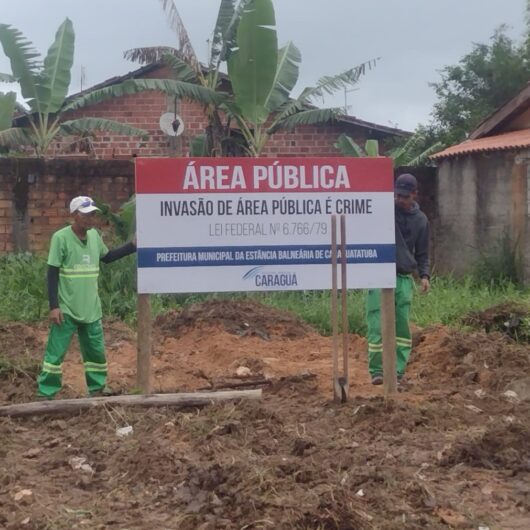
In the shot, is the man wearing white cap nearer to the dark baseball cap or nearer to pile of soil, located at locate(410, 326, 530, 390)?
the dark baseball cap

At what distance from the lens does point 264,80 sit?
13.6 meters

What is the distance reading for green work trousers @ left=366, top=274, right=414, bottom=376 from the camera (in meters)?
7.47

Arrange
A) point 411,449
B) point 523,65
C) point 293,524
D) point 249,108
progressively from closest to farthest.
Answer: point 293,524
point 411,449
point 249,108
point 523,65

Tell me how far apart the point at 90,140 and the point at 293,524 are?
16238 mm

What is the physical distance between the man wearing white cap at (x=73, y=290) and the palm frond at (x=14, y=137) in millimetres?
8985

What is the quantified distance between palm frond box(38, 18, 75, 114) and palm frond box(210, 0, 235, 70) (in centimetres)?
250

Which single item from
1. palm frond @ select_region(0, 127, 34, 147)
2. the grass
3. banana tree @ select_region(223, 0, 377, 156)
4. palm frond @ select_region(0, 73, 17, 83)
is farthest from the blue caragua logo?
palm frond @ select_region(0, 73, 17, 83)

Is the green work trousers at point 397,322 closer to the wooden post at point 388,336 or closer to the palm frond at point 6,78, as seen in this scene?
the wooden post at point 388,336

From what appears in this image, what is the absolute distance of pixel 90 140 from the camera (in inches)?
768

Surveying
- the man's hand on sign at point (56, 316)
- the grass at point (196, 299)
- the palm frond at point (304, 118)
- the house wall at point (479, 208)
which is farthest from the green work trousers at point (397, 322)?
the palm frond at point (304, 118)

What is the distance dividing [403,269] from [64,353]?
2.75 metres

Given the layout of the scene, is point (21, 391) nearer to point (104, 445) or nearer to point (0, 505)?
point (104, 445)

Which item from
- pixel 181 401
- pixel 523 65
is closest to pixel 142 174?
pixel 181 401

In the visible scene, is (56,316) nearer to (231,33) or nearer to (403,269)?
(403,269)
